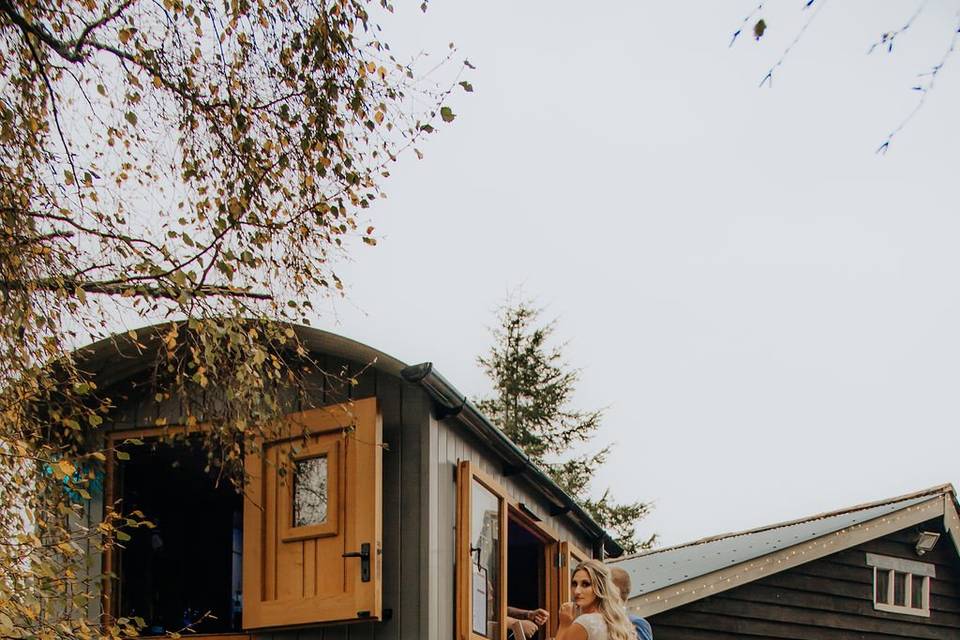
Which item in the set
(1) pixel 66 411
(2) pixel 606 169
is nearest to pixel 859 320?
(2) pixel 606 169

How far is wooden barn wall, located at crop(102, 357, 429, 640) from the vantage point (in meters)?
7.70

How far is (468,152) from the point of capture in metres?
42.6

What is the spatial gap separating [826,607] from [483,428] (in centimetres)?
675

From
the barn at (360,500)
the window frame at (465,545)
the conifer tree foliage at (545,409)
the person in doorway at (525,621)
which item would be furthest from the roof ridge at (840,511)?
the conifer tree foliage at (545,409)

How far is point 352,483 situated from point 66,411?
2.37m

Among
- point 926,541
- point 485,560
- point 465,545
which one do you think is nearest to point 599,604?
point 465,545

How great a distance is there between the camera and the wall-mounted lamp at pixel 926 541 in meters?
14.3

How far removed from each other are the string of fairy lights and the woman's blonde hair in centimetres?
485

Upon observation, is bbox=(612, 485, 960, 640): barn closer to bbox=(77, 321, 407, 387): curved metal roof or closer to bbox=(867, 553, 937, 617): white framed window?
bbox=(867, 553, 937, 617): white framed window

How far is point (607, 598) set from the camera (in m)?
6.88

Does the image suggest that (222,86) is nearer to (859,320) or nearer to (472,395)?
(472,395)

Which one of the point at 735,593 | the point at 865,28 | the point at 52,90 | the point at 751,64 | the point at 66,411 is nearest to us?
the point at 865,28

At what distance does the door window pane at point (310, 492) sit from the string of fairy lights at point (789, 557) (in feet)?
14.4

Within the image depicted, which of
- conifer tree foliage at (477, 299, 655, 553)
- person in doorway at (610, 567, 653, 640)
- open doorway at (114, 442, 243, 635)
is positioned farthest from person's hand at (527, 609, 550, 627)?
conifer tree foliage at (477, 299, 655, 553)
